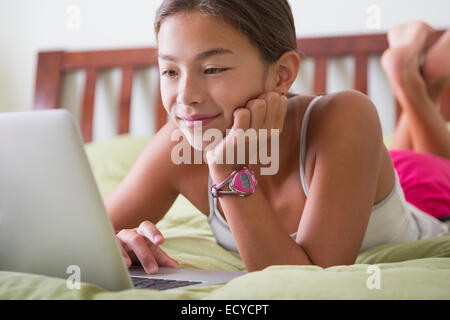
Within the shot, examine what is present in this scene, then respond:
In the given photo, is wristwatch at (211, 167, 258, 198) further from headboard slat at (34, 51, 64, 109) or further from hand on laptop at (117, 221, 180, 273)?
headboard slat at (34, 51, 64, 109)

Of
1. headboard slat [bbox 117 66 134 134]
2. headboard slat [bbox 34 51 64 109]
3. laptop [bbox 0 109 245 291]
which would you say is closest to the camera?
laptop [bbox 0 109 245 291]

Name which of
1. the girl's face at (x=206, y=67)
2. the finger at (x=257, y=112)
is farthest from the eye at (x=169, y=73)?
the finger at (x=257, y=112)

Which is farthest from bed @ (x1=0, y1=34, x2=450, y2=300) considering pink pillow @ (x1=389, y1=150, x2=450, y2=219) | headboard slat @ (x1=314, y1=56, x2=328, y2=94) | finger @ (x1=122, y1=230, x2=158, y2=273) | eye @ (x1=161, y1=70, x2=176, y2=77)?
pink pillow @ (x1=389, y1=150, x2=450, y2=219)

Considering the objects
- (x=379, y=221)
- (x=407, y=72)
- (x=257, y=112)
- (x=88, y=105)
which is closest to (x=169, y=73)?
(x=257, y=112)

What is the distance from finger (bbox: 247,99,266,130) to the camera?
2.85ft

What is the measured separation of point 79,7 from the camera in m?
2.53

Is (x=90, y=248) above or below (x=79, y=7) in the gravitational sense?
below

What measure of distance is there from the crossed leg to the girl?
78cm

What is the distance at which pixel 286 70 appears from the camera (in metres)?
0.96

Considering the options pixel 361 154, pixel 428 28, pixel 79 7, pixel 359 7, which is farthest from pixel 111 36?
pixel 361 154

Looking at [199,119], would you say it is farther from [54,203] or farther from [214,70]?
[54,203]

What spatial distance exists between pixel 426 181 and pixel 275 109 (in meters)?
0.71

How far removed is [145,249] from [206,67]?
12.1 inches
